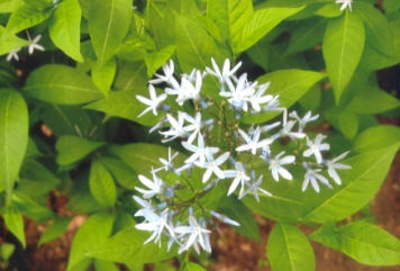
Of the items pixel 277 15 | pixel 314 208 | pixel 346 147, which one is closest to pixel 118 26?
pixel 277 15

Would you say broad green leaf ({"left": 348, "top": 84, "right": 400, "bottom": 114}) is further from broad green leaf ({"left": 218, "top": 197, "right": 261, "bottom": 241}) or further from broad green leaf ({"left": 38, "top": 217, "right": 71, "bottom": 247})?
broad green leaf ({"left": 38, "top": 217, "right": 71, "bottom": 247})

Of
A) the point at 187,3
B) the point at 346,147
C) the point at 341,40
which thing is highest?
the point at 187,3

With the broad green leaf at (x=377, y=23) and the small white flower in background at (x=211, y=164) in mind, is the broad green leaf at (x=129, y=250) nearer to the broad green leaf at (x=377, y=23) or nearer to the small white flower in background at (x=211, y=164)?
the small white flower in background at (x=211, y=164)

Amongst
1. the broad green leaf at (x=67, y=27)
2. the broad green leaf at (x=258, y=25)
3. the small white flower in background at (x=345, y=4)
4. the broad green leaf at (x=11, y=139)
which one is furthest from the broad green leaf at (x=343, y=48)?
the broad green leaf at (x=11, y=139)

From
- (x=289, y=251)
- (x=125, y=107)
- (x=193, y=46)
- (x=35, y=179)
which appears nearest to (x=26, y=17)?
(x=125, y=107)

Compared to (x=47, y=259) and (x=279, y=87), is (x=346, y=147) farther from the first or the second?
(x=47, y=259)

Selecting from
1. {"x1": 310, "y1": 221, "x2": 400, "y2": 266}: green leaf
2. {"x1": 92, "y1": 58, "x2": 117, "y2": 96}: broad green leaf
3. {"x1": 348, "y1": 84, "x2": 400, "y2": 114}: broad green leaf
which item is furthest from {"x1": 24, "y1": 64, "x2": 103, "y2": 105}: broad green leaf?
{"x1": 348, "y1": 84, "x2": 400, "y2": 114}: broad green leaf
